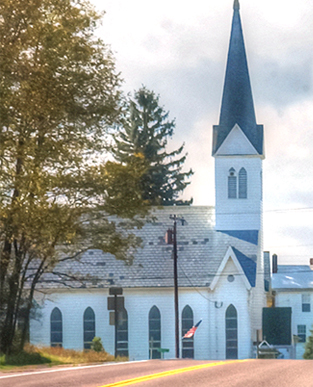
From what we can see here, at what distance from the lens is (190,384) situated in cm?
1183

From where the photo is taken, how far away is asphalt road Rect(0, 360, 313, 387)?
12.0 m

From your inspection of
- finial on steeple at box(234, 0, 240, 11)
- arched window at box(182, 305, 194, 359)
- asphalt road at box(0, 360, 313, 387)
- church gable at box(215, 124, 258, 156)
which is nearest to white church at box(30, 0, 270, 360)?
arched window at box(182, 305, 194, 359)

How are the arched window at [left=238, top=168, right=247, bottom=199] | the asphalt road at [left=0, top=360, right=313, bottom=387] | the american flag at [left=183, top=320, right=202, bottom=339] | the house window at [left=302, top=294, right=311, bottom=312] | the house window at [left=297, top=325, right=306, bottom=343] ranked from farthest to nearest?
the house window at [left=302, top=294, right=311, bottom=312]
the house window at [left=297, top=325, right=306, bottom=343]
the arched window at [left=238, top=168, right=247, bottom=199]
the american flag at [left=183, top=320, right=202, bottom=339]
the asphalt road at [left=0, top=360, right=313, bottom=387]

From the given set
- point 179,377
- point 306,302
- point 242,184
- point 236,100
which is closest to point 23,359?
point 179,377

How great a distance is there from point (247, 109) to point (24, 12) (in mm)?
38341

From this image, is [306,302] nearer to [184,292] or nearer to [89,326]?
[184,292]

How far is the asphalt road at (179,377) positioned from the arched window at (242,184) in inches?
1726

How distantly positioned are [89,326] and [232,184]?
15.2 meters

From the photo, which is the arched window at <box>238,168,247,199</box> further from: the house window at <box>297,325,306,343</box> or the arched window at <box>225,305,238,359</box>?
the house window at <box>297,325,306,343</box>

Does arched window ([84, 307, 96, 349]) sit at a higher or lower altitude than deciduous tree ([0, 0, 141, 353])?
lower

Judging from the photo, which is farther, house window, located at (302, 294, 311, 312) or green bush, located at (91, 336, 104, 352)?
house window, located at (302, 294, 311, 312)

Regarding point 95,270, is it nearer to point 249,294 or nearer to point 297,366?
point 249,294

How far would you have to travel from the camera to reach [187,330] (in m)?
54.3

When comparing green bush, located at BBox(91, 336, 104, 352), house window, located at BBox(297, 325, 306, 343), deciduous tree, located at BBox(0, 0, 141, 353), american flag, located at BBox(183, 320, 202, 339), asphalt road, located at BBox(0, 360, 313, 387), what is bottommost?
house window, located at BBox(297, 325, 306, 343)
